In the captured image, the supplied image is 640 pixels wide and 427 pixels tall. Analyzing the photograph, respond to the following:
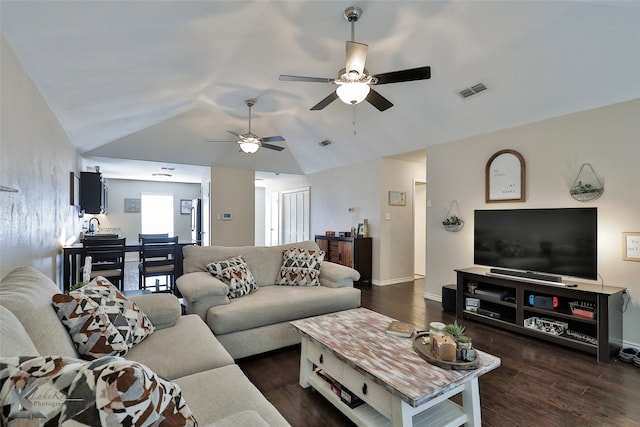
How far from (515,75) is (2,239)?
436 cm

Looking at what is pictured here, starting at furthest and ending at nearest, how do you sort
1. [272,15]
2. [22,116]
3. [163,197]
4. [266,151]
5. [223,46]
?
[163,197], [266,151], [223,46], [272,15], [22,116]

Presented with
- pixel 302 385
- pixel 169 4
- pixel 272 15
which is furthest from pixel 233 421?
pixel 272 15

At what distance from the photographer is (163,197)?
9.10 m

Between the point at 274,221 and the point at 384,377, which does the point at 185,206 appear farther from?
the point at 384,377

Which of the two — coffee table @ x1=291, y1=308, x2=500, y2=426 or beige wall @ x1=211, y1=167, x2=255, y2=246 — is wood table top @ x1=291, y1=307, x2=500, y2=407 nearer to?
coffee table @ x1=291, y1=308, x2=500, y2=426

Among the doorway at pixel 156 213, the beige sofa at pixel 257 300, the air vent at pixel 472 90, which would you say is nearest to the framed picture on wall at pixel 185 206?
the doorway at pixel 156 213

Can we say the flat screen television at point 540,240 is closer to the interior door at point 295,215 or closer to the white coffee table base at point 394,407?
the white coffee table base at point 394,407

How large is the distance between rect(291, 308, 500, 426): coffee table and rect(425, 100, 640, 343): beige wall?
233 cm

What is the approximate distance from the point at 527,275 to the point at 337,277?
2101 millimetres

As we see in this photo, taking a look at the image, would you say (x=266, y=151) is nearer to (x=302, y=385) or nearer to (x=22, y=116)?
(x=22, y=116)

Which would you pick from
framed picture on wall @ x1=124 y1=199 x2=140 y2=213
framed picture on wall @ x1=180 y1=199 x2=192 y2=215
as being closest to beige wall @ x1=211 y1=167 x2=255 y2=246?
framed picture on wall @ x1=180 y1=199 x2=192 y2=215

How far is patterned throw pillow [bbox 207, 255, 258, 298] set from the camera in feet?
9.71

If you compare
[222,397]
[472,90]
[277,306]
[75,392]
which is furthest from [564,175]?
[75,392]

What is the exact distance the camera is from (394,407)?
4.93ft
